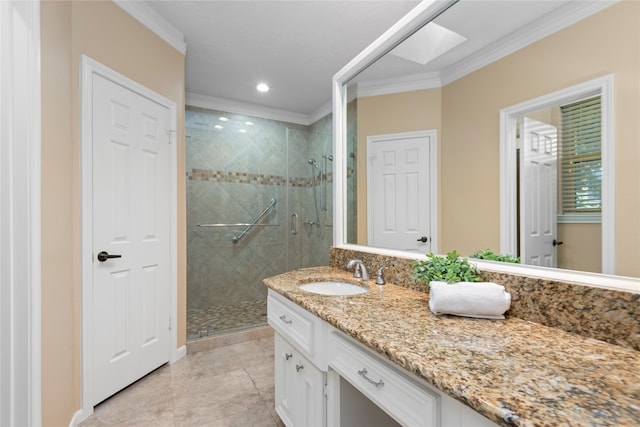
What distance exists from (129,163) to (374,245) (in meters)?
1.73

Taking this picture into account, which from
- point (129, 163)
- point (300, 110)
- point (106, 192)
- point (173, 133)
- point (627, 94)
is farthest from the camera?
point (300, 110)

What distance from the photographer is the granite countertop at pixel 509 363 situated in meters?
0.50

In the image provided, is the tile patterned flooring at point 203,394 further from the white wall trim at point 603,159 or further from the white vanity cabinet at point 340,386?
the white wall trim at point 603,159

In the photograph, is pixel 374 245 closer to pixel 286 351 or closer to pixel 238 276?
pixel 286 351

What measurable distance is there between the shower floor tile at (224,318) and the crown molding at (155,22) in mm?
2465

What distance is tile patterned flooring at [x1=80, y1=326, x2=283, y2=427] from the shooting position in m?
1.70

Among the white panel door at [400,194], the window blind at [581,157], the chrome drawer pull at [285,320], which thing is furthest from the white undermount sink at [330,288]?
the window blind at [581,157]

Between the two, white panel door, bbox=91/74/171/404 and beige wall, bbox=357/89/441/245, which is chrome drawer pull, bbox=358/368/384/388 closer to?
beige wall, bbox=357/89/441/245

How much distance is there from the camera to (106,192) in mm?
1870

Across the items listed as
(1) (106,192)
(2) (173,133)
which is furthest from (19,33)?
(2) (173,133)

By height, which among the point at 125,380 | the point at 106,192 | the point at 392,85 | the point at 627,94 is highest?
the point at 392,85

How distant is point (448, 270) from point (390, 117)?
0.96 m

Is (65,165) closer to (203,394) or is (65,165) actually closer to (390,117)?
(203,394)

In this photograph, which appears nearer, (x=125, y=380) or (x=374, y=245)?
(x=374, y=245)
